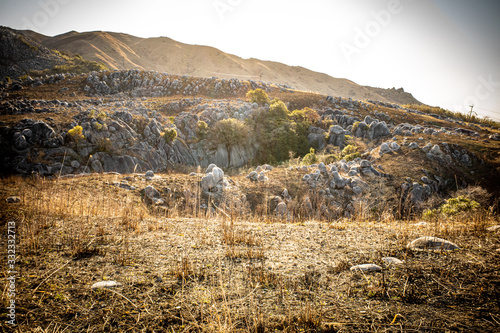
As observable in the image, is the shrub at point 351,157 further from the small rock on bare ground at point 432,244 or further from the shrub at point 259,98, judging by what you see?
the shrub at point 259,98

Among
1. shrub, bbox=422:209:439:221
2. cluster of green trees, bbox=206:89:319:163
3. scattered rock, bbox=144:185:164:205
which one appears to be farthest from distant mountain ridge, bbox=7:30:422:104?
shrub, bbox=422:209:439:221

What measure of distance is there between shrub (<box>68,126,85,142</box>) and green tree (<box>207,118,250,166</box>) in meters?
12.9

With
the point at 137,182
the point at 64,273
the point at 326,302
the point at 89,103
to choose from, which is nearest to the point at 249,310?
the point at 326,302

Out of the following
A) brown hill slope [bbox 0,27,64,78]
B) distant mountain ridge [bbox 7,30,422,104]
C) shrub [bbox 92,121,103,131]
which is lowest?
shrub [bbox 92,121,103,131]

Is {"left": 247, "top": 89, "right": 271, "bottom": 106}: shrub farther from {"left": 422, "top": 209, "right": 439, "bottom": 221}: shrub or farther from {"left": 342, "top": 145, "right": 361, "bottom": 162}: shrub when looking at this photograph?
{"left": 422, "top": 209, "right": 439, "bottom": 221}: shrub

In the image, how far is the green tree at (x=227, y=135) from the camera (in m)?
27.1

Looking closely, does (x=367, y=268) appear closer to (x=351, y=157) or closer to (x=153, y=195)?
(x=153, y=195)

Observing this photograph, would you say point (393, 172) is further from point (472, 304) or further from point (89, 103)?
point (89, 103)

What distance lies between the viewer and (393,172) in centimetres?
1656

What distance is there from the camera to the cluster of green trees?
27312 mm

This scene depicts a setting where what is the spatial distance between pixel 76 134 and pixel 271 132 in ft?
71.6

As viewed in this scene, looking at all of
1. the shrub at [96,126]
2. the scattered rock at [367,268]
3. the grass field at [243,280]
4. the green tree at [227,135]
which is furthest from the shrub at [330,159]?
the shrub at [96,126]

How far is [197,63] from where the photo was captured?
112 metres

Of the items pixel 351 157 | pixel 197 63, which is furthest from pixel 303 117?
pixel 197 63
